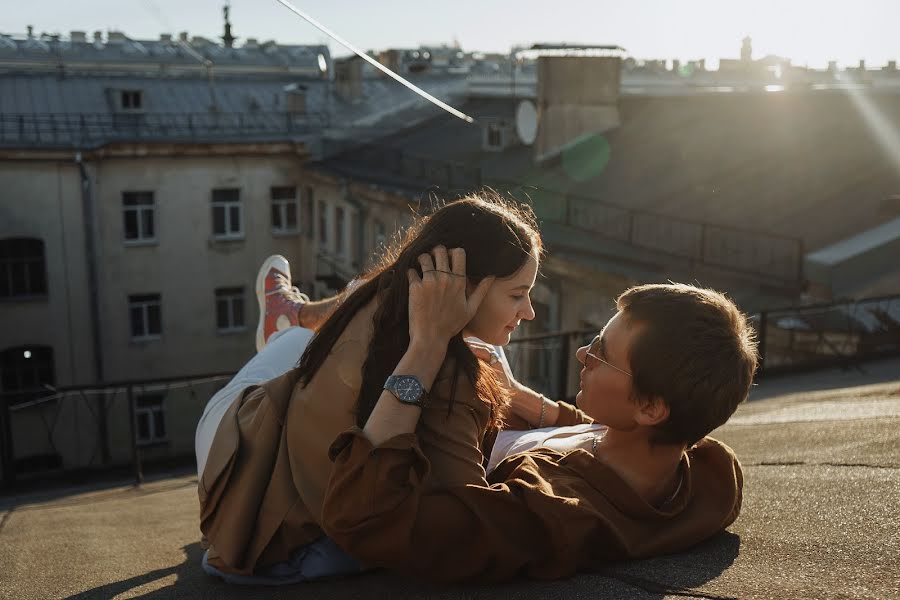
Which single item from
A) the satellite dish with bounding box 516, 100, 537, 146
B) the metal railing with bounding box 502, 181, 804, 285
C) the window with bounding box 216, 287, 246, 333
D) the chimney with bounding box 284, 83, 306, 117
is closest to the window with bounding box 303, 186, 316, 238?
the window with bounding box 216, 287, 246, 333

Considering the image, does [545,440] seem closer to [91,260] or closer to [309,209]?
[91,260]

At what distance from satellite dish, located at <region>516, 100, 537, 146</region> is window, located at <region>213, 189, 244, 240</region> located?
943 cm

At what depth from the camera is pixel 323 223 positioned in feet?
86.0

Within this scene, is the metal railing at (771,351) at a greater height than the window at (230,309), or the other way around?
the metal railing at (771,351)

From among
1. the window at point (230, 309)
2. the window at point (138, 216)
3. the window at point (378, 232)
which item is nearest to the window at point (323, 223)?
the window at point (230, 309)

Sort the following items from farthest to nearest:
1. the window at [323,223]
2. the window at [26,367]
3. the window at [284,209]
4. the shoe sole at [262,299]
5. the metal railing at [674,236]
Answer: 1. the window at [284,209]
2. the window at [323,223]
3. the window at [26,367]
4. the metal railing at [674,236]
5. the shoe sole at [262,299]

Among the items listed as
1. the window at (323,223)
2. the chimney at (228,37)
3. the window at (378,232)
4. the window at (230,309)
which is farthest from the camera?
the chimney at (228,37)

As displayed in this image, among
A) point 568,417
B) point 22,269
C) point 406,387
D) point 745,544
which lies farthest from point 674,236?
point 22,269

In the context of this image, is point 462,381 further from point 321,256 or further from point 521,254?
point 321,256

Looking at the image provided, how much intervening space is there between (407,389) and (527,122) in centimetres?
1788

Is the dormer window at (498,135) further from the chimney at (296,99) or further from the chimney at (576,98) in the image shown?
the chimney at (296,99)

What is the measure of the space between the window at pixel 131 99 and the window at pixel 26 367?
706 cm

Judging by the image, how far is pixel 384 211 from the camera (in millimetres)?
21453

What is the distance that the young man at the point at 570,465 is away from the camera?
2.43 m
